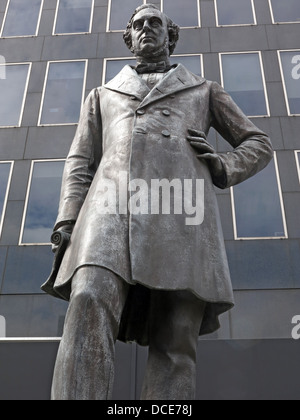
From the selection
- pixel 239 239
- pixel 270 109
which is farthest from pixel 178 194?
pixel 270 109

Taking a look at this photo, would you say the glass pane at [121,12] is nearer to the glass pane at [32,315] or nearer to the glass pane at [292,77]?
the glass pane at [292,77]

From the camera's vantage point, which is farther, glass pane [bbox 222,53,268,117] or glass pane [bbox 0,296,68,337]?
glass pane [bbox 222,53,268,117]

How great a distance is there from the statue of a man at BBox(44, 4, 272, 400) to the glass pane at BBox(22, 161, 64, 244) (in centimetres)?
920

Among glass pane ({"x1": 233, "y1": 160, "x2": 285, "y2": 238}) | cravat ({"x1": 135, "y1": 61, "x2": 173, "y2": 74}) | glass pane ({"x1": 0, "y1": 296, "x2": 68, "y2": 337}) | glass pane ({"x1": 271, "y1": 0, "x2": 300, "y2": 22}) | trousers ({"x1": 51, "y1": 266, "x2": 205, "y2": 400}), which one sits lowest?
trousers ({"x1": 51, "y1": 266, "x2": 205, "y2": 400})

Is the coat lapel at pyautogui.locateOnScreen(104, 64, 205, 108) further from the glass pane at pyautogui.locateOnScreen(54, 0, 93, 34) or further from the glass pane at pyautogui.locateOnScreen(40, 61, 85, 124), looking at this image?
the glass pane at pyautogui.locateOnScreen(54, 0, 93, 34)

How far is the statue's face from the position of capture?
4.23 meters

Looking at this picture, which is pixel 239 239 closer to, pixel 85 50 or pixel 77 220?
pixel 85 50

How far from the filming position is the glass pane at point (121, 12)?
16.2 m

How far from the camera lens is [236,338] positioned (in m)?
11.1

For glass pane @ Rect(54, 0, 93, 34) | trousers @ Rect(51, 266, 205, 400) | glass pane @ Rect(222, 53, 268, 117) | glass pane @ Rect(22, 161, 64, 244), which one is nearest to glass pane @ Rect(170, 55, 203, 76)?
glass pane @ Rect(222, 53, 268, 117)

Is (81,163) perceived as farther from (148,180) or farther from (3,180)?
(3,180)

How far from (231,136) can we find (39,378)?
6884mm
